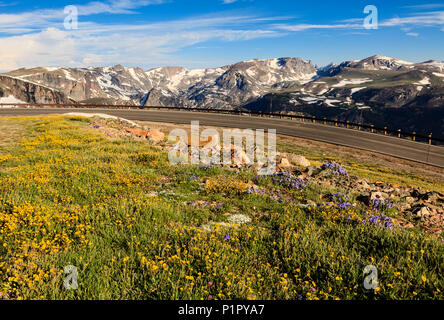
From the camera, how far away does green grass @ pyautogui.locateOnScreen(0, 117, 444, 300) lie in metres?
3.98

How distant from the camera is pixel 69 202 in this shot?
7406 millimetres

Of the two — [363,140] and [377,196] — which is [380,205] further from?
[363,140]

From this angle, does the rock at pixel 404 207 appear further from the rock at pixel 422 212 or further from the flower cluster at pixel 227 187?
the flower cluster at pixel 227 187

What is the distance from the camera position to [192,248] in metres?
4.83

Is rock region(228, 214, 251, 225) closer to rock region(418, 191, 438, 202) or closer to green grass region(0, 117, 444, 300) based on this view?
green grass region(0, 117, 444, 300)

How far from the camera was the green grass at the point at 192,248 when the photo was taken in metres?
3.98

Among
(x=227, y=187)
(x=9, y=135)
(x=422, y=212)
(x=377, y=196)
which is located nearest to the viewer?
(x=422, y=212)

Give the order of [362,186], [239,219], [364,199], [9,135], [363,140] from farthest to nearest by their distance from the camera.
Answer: [363,140], [9,135], [362,186], [364,199], [239,219]

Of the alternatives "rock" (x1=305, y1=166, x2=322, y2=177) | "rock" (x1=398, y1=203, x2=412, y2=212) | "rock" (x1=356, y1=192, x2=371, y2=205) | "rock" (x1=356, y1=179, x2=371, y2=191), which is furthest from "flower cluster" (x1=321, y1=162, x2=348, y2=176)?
"rock" (x1=398, y1=203, x2=412, y2=212)

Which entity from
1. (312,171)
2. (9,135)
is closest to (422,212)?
(312,171)

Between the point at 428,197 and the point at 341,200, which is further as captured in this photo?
the point at 428,197

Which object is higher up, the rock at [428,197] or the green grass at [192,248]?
the green grass at [192,248]

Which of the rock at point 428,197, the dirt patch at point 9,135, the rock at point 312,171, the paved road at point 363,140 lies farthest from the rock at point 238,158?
the paved road at point 363,140

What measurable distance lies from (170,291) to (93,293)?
3.73 feet
